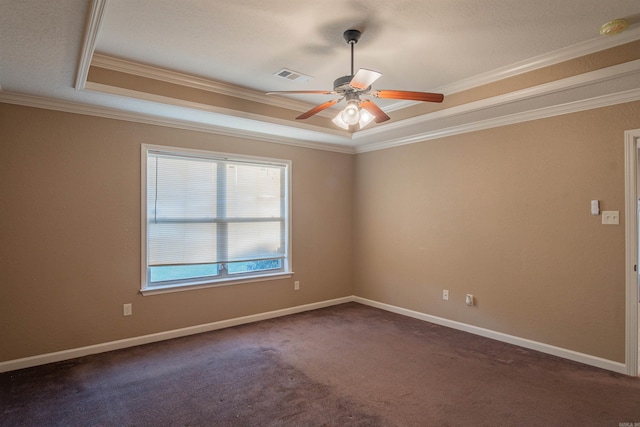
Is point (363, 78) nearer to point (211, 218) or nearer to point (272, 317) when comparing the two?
point (211, 218)

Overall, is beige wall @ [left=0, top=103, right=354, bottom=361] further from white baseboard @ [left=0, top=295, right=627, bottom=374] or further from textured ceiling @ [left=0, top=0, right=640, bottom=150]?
textured ceiling @ [left=0, top=0, right=640, bottom=150]

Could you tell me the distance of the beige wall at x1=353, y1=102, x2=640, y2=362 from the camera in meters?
3.20

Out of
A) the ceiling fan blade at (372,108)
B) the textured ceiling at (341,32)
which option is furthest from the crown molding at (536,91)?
the ceiling fan blade at (372,108)

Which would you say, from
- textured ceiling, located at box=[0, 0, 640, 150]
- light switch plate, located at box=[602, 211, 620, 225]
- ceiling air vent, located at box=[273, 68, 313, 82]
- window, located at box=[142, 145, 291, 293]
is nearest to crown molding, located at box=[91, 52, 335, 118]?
textured ceiling, located at box=[0, 0, 640, 150]

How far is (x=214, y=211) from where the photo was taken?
4.37 meters

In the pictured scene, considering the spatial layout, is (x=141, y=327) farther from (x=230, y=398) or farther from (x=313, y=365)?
(x=313, y=365)

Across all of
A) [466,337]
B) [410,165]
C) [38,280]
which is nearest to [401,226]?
[410,165]

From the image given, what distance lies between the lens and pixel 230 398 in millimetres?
2688

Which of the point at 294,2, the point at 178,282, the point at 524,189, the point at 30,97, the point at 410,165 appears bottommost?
the point at 178,282

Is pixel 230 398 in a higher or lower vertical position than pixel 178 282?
lower

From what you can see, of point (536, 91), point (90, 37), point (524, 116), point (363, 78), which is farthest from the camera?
point (524, 116)

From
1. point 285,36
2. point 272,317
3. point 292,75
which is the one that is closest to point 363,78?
point 285,36

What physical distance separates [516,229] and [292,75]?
9.17ft

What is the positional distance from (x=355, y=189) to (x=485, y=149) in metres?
2.12
